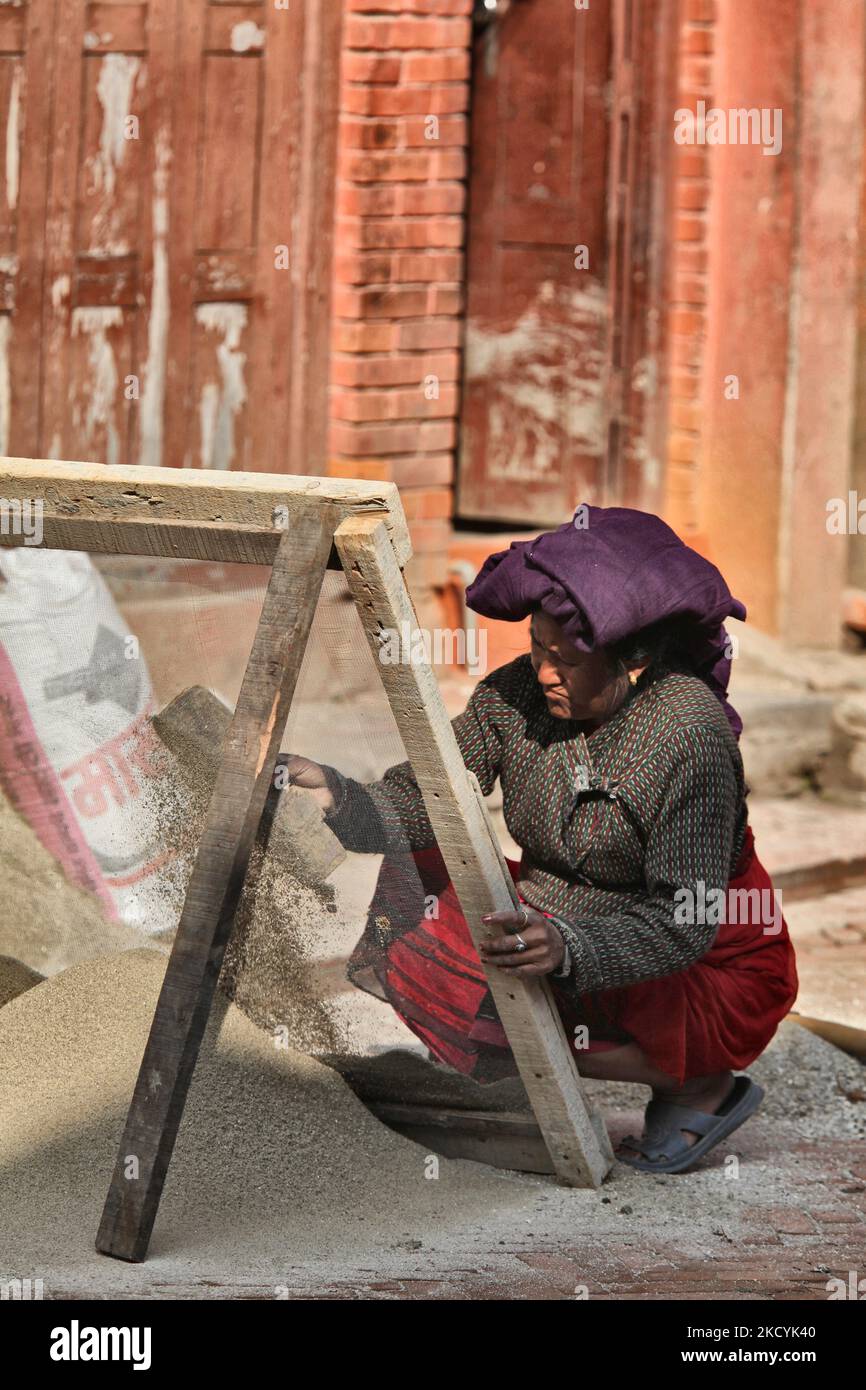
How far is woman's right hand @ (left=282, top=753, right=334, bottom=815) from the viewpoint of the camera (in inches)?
120

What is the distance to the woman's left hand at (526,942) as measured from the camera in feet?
9.73

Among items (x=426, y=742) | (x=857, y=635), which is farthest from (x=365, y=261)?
(x=426, y=742)

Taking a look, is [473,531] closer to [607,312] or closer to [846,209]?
[607,312]

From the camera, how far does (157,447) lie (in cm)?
579

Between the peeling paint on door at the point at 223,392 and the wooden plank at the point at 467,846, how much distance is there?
3.17 m

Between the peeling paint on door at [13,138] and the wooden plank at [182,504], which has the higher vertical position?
the peeling paint on door at [13,138]

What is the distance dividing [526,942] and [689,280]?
176 inches

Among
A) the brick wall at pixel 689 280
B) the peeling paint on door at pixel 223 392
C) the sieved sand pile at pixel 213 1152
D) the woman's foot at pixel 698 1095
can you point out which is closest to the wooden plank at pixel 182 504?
the sieved sand pile at pixel 213 1152

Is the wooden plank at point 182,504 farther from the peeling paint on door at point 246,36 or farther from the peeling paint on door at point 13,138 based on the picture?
the peeling paint on door at point 246,36

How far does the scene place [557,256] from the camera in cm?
698

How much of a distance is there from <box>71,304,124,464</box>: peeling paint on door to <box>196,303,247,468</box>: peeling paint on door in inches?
13.7

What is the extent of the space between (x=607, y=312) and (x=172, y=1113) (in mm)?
4862

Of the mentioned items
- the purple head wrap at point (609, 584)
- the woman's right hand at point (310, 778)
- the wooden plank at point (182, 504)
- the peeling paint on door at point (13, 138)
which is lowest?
the woman's right hand at point (310, 778)

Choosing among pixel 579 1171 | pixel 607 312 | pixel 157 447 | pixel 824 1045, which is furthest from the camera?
pixel 607 312
